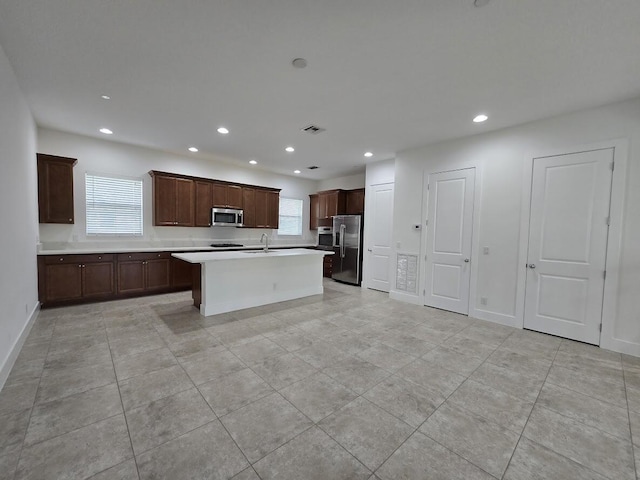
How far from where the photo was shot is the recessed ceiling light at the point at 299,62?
2425 mm

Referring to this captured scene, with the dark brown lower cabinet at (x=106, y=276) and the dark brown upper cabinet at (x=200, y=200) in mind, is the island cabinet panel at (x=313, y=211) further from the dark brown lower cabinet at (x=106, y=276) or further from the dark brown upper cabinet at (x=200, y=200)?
the dark brown lower cabinet at (x=106, y=276)

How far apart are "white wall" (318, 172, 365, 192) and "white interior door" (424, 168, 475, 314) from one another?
8.90 feet

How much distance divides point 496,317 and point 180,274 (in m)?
5.60

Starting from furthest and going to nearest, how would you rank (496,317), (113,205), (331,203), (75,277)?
(331,203) < (113,205) < (75,277) < (496,317)

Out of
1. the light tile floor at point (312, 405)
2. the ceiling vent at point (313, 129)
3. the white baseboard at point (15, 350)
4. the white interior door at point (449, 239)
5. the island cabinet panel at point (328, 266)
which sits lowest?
the light tile floor at point (312, 405)

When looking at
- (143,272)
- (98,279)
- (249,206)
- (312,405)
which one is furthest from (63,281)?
(312,405)

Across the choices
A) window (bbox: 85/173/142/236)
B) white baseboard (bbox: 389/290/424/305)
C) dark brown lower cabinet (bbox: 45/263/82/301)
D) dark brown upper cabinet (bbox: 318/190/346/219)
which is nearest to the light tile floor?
dark brown lower cabinet (bbox: 45/263/82/301)

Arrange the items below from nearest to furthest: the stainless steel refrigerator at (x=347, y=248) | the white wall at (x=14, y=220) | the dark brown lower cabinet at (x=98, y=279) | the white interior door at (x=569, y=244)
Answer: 1. the white wall at (x=14, y=220)
2. the white interior door at (x=569, y=244)
3. the dark brown lower cabinet at (x=98, y=279)
4. the stainless steel refrigerator at (x=347, y=248)

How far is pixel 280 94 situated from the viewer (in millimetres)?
3051

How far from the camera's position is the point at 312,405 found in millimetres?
2021

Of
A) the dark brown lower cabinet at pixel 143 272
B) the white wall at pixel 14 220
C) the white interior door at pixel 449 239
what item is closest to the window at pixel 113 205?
the dark brown lower cabinet at pixel 143 272

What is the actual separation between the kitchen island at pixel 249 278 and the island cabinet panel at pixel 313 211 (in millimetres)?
2628

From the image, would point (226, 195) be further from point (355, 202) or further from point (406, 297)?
point (406, 297)

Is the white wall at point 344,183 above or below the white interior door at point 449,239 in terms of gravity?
above
